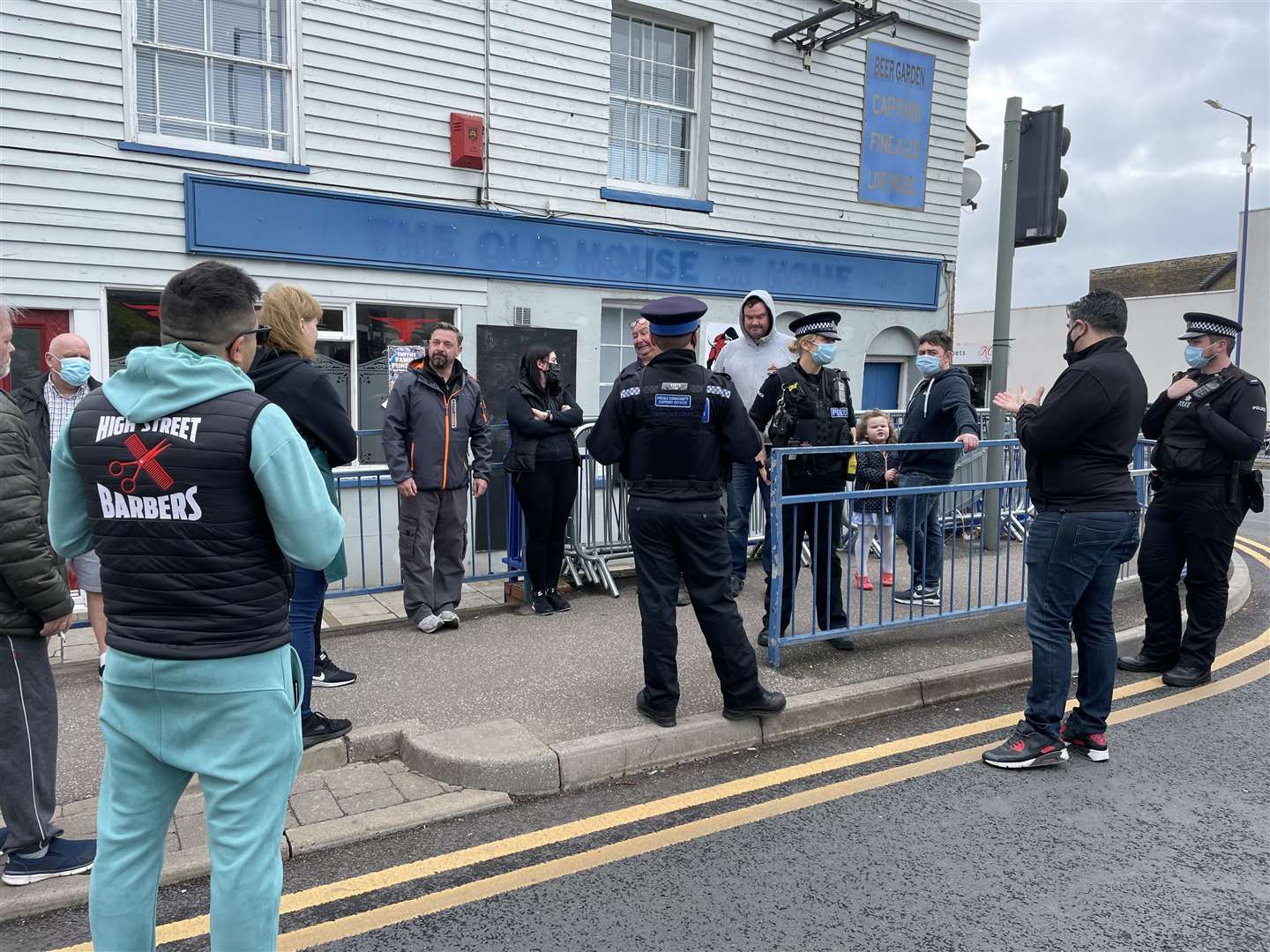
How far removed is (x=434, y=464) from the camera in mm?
6230

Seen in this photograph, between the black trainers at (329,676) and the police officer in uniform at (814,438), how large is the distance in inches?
98.0

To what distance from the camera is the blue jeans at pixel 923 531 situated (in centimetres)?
595

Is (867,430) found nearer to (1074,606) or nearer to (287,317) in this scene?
(1074,606)

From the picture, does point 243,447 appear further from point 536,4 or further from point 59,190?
point 536,4

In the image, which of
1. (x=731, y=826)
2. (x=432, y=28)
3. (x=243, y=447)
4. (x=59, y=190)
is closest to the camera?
(x=243, y=447)

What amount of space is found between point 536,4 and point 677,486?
6.96 metres

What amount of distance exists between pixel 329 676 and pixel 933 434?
15.0 feet

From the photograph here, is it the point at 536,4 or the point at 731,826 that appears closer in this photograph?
the point at 731,826

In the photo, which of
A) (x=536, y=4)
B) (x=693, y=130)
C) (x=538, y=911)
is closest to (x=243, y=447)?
(x=538, y=911)

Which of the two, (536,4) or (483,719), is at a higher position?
(536,4)

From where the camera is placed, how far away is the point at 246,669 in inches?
90.2

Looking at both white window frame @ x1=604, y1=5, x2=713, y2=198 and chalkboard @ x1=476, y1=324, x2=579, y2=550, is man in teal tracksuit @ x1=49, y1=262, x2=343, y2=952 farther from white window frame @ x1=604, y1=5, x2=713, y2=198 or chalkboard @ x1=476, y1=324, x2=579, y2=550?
white window frame @ x1=604, y1=5, x2=713, y2=198

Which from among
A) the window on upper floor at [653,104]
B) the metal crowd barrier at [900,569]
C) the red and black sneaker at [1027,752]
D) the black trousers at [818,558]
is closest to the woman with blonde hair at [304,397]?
the metal crowd barrier at [900,569]

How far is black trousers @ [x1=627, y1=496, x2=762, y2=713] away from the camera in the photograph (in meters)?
4.45
